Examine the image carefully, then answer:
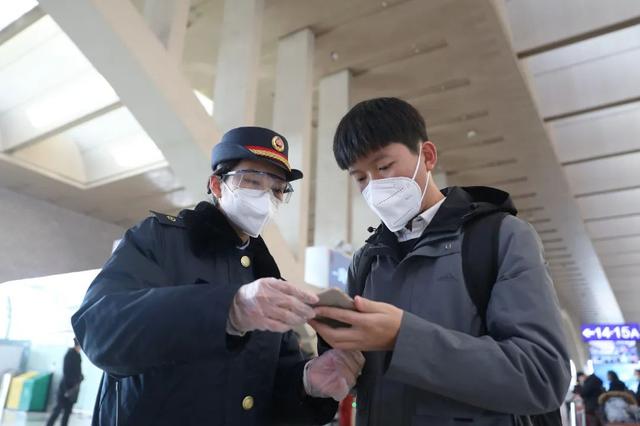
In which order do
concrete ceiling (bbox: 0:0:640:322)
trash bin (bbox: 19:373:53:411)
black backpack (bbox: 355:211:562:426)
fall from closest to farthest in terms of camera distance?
1. black backpack (bbox: 355:211:562:426)
2. trash bin (bbox: 19:373:53:411)
3. concrete ceiling (bbox: 0:0:640:322)

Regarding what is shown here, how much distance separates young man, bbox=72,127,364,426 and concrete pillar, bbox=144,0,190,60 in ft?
9.51

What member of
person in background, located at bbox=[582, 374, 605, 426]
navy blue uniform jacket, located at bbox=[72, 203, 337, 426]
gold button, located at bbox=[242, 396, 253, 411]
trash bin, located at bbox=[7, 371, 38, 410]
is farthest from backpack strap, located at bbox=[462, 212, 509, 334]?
person in background, located at bbox=[582, 374, 605, 426]

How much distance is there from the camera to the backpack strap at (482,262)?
1294mm

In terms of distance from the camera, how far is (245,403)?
1528mm

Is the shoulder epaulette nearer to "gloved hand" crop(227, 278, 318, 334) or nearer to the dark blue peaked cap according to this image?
the dark blue peaked cap

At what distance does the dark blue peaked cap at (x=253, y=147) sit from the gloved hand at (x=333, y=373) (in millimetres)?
730

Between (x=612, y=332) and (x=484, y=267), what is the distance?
82.7 feet

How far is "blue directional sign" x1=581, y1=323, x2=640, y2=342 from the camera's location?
21.2 metres

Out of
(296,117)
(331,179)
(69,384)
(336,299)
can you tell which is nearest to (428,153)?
(336,299)

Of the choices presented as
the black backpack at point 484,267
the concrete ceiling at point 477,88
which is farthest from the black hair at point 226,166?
the concrete ceiling at point 477,88

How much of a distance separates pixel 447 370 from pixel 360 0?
5574 mm

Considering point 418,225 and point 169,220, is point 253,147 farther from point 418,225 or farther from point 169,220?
point 418,225

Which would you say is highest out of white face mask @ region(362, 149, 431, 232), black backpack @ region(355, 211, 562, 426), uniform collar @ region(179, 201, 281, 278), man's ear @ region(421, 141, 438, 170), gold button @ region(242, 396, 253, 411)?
man's ear @ region(421, 141, 438, 170)

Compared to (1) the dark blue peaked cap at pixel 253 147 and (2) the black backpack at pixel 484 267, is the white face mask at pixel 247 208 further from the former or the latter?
(2) the black backpack at pixel 484 267
